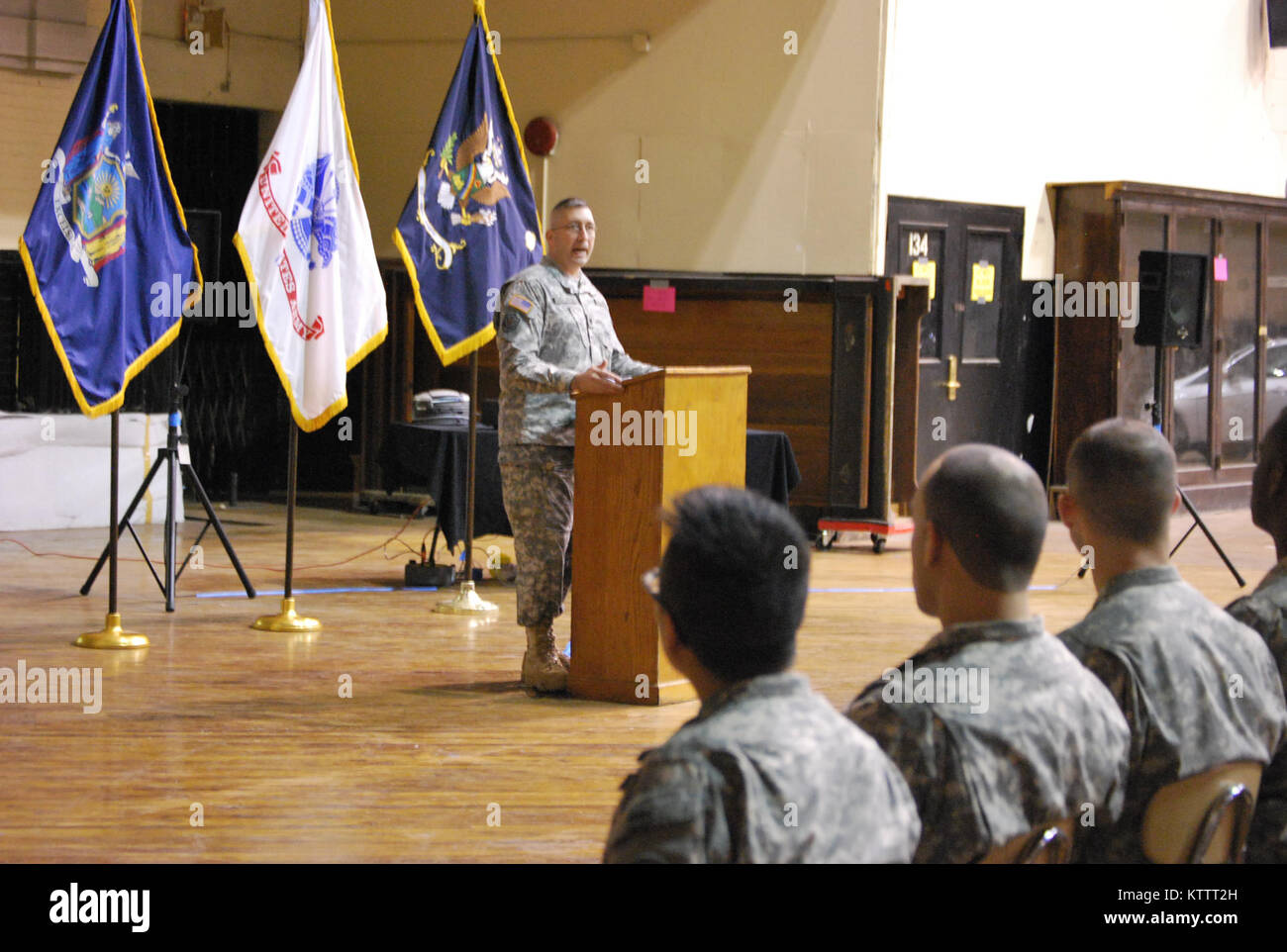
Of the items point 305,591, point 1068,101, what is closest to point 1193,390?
point 1068,101

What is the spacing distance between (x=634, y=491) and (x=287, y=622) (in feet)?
6.69

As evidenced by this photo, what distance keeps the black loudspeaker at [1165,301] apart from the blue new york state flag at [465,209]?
3.63 metres

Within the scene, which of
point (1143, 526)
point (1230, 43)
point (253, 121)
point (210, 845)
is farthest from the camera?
point (1230, 43)

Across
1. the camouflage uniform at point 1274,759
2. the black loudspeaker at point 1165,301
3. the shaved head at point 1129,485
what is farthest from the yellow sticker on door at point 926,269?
the shaved head at point 1129,485

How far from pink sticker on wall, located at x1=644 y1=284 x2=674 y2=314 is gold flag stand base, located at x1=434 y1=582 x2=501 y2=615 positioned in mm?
3284

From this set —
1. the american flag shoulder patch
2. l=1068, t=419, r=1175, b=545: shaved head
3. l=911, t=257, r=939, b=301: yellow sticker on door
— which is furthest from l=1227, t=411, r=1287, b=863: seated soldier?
l=911, t=257, r=939, b=301: yellow sticker on door

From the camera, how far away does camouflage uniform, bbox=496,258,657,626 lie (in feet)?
16.4

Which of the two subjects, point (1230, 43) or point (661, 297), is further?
point (1230, 43)

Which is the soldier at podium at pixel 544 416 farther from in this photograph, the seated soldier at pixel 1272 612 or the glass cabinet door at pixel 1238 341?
the glass cabinet door at pixel 1238 341

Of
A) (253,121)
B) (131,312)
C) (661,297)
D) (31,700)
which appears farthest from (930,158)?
(31,700)

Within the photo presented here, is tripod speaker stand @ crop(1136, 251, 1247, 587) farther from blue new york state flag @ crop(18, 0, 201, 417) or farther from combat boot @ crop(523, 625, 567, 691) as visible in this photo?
blue new york state flag @ crop(18, 0, 201, 417)

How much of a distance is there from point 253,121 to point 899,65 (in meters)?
4.69

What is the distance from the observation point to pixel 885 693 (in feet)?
6.23
